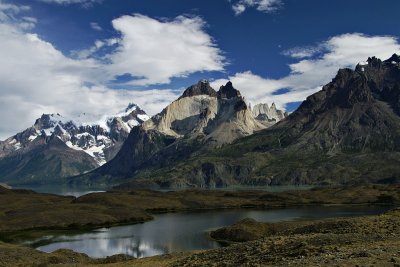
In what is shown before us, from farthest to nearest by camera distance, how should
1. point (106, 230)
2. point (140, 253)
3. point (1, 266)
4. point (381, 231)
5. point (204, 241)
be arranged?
point (106, 230) → point (204, 241) → point (140, 253) → point (1, 266) → point (381, 231)

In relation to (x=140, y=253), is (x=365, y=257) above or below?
above

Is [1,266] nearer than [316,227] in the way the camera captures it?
No

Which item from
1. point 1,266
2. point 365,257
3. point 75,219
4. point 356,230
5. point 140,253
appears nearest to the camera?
point 365,257

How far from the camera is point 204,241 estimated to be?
425 feet

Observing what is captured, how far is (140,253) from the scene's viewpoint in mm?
116812

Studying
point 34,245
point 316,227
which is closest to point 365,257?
point 316,227

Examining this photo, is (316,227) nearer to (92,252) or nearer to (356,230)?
(356,230)

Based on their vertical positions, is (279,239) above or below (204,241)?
above

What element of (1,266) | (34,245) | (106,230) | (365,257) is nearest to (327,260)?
(365,257)

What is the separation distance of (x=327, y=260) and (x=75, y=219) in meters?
171

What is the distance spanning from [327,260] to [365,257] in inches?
102

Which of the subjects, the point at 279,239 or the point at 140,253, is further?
the point at 140,253

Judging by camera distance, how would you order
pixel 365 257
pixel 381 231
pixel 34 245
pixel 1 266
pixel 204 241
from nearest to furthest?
pixel 365 257
pixel 381 231
pixel 1 266
pixel 204 241
pixel 34 245

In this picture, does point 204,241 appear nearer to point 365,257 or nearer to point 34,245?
point 34,245
